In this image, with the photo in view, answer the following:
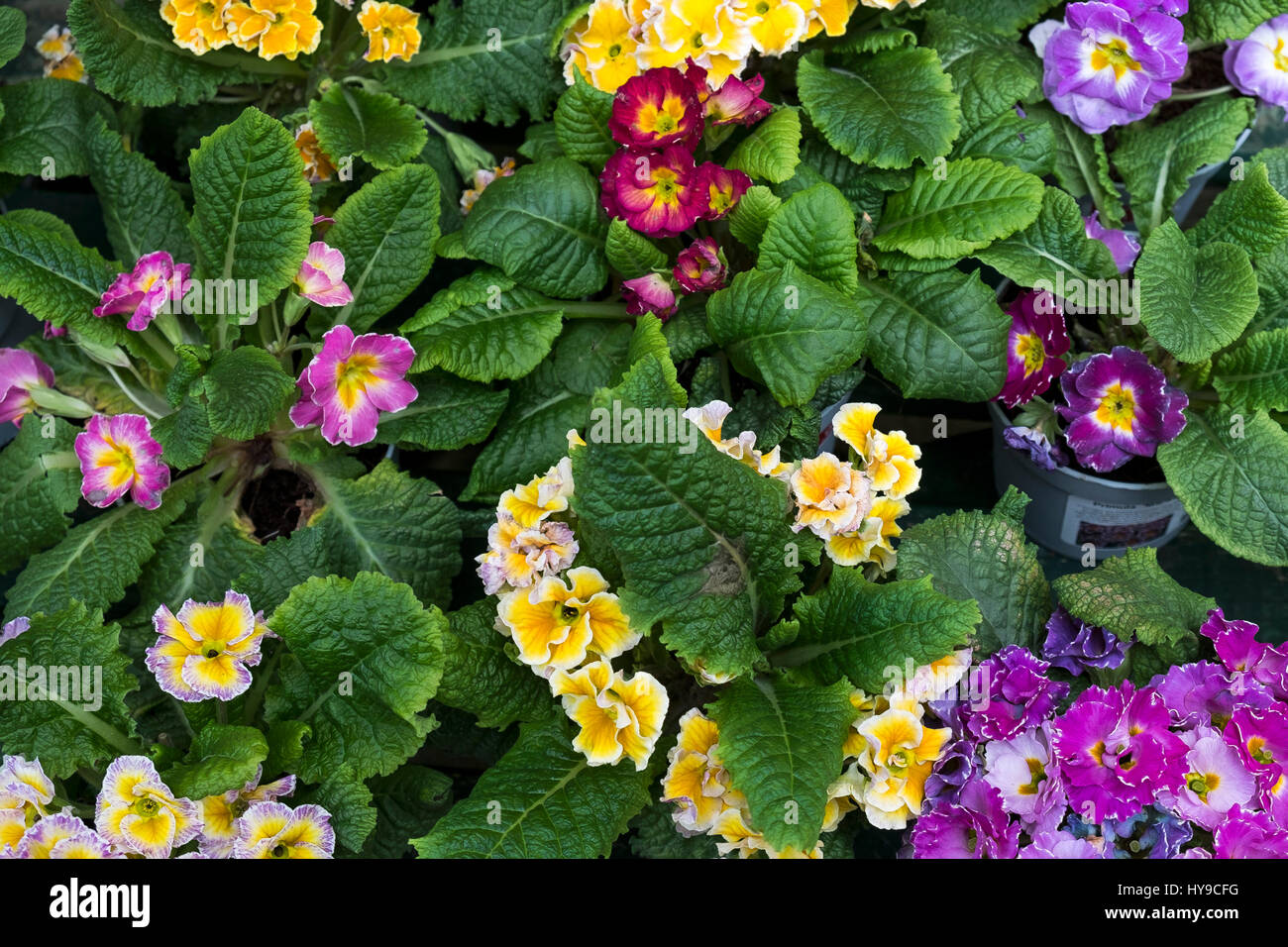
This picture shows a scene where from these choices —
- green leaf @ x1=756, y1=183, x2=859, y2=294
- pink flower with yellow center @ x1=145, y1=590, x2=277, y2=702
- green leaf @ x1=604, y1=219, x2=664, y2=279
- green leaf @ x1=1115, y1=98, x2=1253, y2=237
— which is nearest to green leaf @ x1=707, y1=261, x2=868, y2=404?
green leaf @ x1=756, y1=183, x2=859, y2=294

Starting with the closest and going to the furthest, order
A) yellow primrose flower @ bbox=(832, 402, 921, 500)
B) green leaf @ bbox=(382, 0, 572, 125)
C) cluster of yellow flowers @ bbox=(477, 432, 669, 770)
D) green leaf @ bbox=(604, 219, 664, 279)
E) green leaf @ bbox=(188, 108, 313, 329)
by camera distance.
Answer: cluster of yellow flowers @ bbox=(477, 432, 669, 770) → yellow primrose flower @ bbox=(832, 402, 921, 500) → green leaf @ bbox=(188, 108, 313, 329) → green leaf @ bbox=(604, 219, 664, 279) → green leaf @ bbox=(382, 0, 572, 125)

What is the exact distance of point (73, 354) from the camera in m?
1.71

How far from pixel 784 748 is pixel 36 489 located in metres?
1.04

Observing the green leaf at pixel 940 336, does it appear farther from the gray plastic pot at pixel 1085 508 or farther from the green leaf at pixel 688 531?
the green leaf at pixel 688 531

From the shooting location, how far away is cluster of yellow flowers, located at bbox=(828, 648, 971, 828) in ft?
4.02

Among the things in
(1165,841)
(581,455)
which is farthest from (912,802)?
(581,455)

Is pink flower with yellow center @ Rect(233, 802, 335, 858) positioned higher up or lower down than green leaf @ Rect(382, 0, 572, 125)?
lower down

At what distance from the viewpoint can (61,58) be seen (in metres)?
1.88

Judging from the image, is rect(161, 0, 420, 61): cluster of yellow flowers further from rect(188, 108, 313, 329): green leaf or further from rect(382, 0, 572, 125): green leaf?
rect(188, 108, 313, 329): green leaf

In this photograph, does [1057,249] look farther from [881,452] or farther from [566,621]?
[566,621]

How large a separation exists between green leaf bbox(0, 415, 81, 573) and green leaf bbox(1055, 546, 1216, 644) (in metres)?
1.24

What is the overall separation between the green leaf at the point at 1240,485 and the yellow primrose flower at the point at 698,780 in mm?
669

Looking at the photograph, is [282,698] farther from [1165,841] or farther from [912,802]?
[1165,841]
